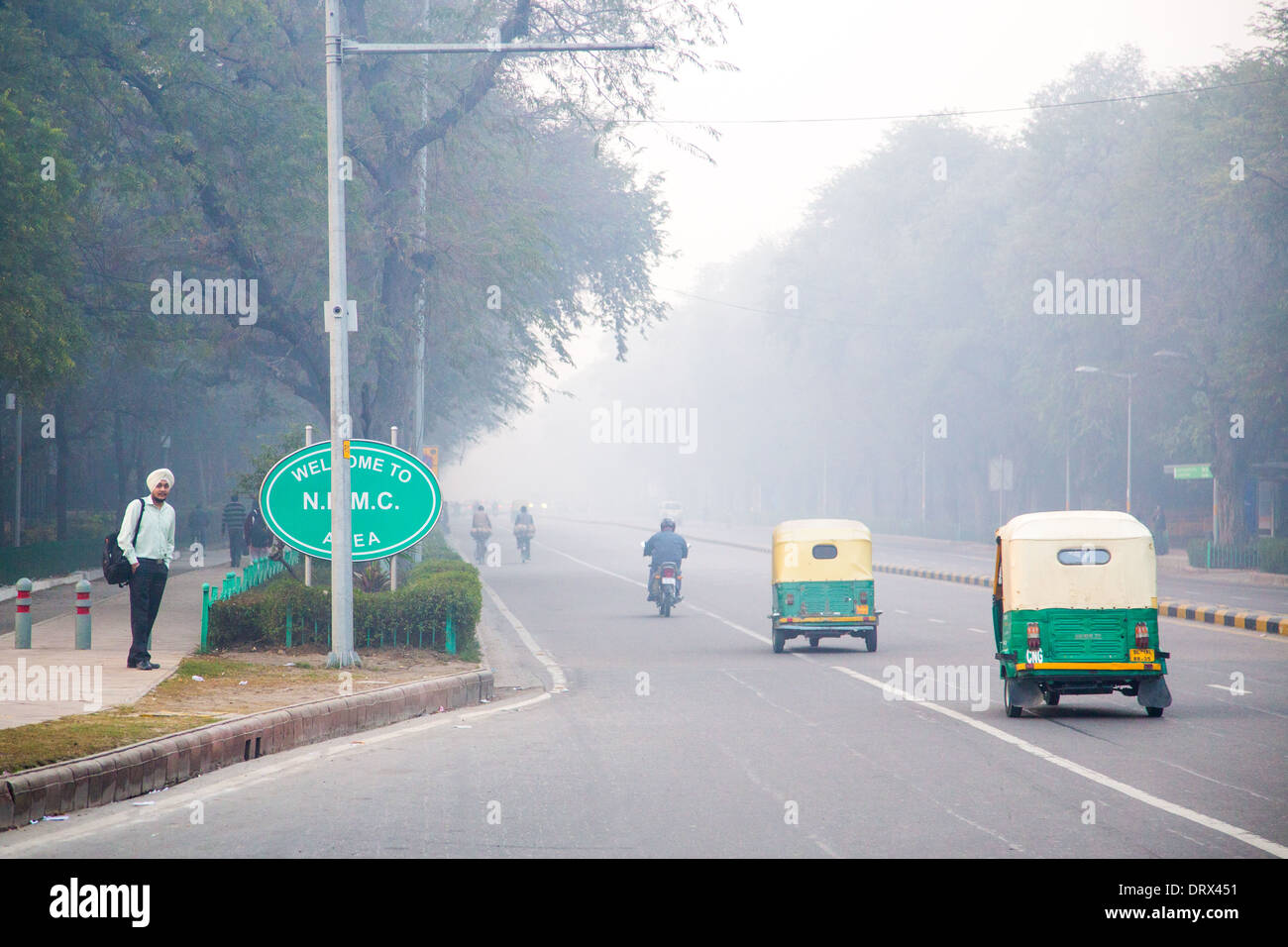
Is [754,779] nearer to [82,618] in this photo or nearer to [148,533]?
[148,533]

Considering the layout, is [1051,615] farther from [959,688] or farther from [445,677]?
[445,677]

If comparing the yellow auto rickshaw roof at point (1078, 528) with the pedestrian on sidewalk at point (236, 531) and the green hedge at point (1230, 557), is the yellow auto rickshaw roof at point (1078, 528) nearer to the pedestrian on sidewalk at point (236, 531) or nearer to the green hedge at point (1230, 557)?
the pedestrian on sidewalk at point (236, 531)

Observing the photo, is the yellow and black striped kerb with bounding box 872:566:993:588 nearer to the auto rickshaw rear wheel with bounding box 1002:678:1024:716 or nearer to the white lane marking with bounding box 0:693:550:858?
the auto rickshaw rear wheel with bounding box 1002:678:1024:716

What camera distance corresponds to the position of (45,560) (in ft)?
97.3

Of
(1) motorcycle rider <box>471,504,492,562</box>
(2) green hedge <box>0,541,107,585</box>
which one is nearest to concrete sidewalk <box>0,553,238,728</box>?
(2) green hedge <box>0,541,107,585</box>

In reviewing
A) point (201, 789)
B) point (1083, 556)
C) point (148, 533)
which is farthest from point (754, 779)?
point (148, 533)

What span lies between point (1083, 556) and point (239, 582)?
13.5 metres

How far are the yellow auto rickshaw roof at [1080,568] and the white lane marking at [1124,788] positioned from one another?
46.9 inches

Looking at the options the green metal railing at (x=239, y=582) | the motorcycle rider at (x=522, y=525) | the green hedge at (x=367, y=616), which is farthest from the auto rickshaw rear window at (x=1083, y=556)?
the motorcycle rider at (x=522, y=525)

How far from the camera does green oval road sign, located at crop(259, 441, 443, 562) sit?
15180 mm

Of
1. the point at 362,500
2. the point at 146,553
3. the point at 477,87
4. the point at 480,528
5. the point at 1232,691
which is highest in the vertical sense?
the point at 477,87

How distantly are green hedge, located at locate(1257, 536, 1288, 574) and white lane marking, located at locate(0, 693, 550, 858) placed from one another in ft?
98.5

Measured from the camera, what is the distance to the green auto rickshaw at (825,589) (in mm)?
18844

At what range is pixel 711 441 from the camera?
112 m
